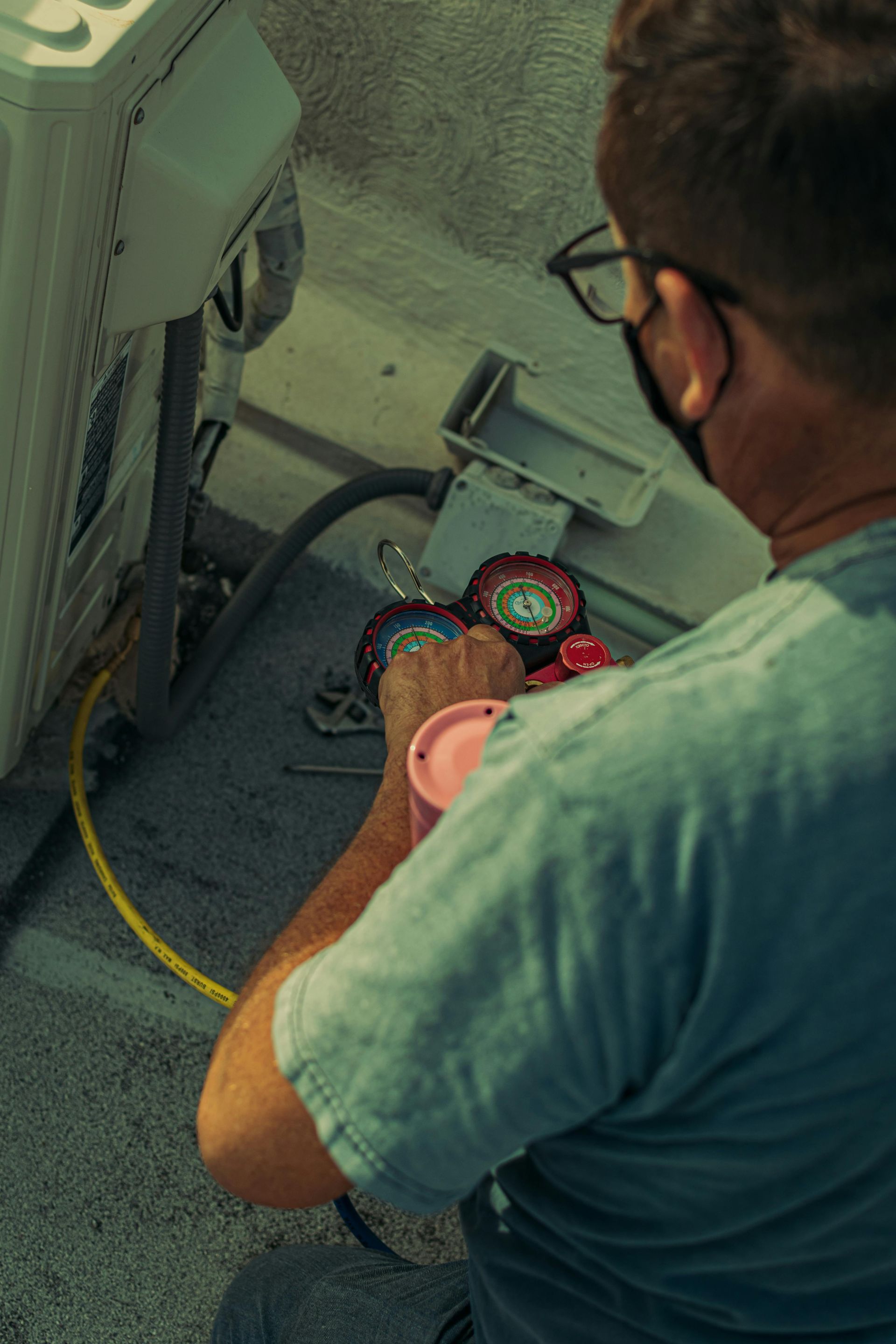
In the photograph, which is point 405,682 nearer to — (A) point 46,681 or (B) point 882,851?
(B) point 882,851

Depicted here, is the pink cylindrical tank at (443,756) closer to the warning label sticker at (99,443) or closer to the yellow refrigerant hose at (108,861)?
the warning label sticker at (99,443)

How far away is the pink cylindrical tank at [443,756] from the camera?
0.82m

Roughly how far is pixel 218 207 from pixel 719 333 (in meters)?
0.62

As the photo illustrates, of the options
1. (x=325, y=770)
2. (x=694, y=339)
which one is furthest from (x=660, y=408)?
(x=325, y=770)

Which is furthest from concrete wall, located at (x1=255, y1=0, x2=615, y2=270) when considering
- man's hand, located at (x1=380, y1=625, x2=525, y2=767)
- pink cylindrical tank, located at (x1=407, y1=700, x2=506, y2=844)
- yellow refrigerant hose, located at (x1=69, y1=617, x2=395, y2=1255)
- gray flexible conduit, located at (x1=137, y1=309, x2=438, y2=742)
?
pink cylindrical tank, located at (x1=407, y1=700, x2=506, y2=844)

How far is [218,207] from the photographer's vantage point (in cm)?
107

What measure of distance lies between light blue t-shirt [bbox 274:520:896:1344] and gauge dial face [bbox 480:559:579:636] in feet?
1.86

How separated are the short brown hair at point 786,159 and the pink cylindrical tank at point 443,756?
34 cm

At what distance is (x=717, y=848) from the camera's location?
0.56 metres

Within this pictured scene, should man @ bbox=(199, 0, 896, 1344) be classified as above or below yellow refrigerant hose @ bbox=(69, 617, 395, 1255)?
above

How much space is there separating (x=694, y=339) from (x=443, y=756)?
347 mm

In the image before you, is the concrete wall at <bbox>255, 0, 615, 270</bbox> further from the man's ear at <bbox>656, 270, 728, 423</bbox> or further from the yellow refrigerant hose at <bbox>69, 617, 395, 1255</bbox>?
the man's ear at <bbox>656, 270, 728, 423</bbox>

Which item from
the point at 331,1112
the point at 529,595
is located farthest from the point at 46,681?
the point at 331,1112

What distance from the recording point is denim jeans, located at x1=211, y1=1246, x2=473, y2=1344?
1020 mm
